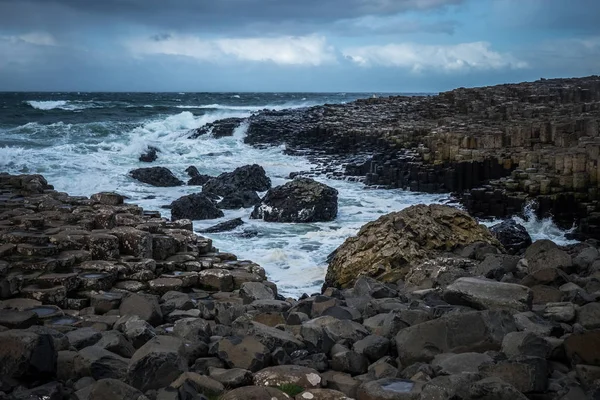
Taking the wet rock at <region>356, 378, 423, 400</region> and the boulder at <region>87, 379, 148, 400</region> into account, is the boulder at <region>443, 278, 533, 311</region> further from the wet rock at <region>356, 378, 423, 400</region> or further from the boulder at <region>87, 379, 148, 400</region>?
the boulder at <region>87, 379, 148, 400</region>

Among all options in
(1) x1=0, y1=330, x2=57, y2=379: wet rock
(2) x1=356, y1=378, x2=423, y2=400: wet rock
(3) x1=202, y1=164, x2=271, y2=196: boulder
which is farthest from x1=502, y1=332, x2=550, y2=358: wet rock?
(3) x1=202, y1=164, x2=271, y2=196: boulder

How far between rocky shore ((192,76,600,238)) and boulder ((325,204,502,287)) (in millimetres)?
5242

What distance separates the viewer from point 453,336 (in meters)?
4.71

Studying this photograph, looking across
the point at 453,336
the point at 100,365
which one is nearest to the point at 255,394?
the point at 100,365

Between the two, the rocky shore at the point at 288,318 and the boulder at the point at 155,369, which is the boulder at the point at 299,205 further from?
the boulder at the point at 155,369

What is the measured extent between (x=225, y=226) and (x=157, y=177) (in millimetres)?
7597

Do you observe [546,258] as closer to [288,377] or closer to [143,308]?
[288,377]

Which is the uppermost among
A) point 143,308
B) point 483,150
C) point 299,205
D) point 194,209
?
point 483,150

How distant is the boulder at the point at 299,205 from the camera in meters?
14.2

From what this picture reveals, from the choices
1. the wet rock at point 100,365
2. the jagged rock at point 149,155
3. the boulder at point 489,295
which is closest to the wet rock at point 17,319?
the wet rock at point 100,365

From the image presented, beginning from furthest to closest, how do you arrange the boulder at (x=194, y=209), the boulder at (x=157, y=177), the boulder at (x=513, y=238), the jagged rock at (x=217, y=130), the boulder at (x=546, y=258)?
the jagged rock at (x=217, y=130)
the boulder at (x=157, y=177)
the boulder at (x=194, y=209)
the boulder at (x=513, y=238)
the boulder at (x=546, y=258)

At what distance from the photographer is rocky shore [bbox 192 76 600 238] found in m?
14.7

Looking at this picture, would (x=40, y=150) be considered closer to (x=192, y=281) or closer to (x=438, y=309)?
(x=192, y=281)

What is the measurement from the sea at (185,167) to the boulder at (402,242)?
2.22 feet
